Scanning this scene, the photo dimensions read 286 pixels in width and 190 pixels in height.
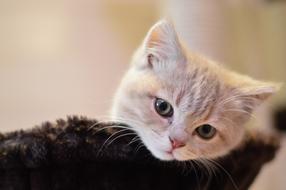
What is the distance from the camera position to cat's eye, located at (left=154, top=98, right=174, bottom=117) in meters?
0.91

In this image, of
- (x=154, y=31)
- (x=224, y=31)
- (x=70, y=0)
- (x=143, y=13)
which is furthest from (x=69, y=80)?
(x=154, y=31)

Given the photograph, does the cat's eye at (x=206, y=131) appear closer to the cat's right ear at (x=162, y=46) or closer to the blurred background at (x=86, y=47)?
the cat's right ear at (x=162, y=46)

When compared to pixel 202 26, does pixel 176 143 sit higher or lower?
lower

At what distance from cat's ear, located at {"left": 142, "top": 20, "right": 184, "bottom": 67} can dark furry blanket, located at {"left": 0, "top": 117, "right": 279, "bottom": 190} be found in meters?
0.26

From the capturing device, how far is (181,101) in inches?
35.7

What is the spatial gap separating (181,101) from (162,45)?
5.8 inches

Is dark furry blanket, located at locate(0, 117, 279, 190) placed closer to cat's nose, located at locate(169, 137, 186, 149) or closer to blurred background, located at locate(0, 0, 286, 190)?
cat's nose, located at locate(169, 137, 186, 149)

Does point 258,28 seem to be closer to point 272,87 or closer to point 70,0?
point 70,0

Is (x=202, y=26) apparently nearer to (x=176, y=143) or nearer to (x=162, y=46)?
(x=162, y=46)

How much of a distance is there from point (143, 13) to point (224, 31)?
0.58 metres

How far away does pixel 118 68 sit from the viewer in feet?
6.70

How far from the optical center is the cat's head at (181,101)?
88 cm

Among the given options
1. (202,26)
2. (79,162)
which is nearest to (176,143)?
(79,162)

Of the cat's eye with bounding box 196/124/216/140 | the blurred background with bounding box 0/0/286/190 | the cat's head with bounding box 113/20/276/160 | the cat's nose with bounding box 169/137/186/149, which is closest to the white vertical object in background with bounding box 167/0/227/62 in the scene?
the blurred background with bounding box 0/0/286/190
